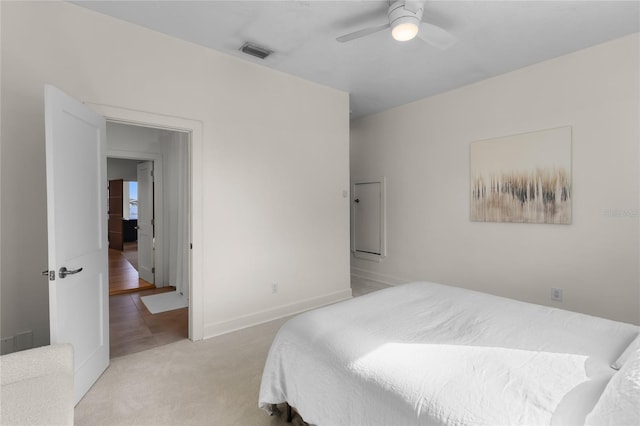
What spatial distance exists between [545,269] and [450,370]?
2767 mm

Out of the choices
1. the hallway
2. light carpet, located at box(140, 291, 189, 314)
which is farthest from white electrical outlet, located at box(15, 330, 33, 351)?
light carpet, located at box(140, 291, 189, 314)

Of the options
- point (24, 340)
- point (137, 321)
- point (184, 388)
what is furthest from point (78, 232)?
point (137, 321)

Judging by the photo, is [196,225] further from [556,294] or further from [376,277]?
[556,294]

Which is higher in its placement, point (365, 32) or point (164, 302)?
point (365, 32)

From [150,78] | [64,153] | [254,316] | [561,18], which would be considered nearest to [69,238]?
[64,153]

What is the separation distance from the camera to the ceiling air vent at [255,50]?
2.91 meters

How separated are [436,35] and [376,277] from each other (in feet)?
11.9

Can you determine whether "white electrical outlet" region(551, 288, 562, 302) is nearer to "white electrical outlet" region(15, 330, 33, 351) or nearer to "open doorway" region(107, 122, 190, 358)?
"open doorway" region(107, 122, 190, 358)

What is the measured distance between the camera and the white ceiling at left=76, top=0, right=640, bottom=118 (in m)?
2.35

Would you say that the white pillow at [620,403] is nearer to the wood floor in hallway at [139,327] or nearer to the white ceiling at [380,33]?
the white ceiling at [380,33]

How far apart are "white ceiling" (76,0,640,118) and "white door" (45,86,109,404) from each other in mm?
1049

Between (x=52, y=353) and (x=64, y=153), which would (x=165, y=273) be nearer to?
(x=64, y=153)

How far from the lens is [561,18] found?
249 cm

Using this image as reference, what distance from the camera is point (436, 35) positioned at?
2277mm
